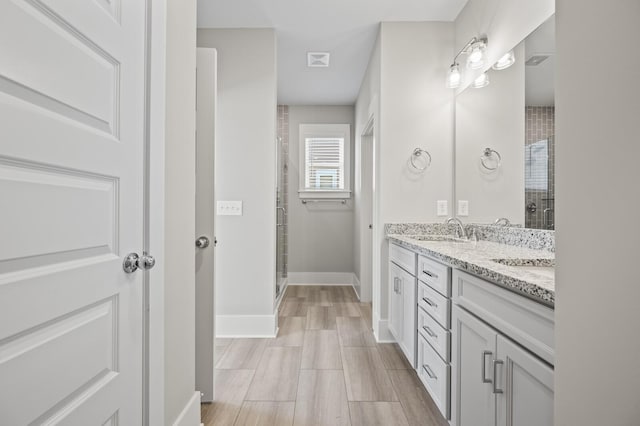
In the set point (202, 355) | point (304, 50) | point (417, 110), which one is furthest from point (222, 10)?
point (202, 355)

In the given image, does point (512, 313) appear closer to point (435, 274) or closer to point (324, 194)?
point (435, 274)

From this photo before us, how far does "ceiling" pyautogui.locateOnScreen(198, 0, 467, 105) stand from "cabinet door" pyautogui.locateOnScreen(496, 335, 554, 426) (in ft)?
8.29

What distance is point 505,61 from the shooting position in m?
2.12

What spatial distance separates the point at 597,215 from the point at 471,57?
2.28 m

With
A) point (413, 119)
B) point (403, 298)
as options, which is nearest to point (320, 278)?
point (403, 298)

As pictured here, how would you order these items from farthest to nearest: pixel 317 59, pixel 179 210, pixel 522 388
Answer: pixel 317 59, pixel 179 210, pixel 522 388

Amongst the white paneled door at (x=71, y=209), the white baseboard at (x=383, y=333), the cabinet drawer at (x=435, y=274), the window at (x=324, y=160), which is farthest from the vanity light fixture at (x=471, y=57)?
the window at (x=324, y=160)

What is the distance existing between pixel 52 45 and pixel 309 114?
14.3 ft

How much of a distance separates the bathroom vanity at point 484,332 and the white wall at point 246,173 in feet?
4.37

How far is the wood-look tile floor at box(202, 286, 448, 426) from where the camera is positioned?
67.5 inches

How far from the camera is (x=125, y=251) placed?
99 cm

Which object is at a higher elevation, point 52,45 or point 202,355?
point 52,45

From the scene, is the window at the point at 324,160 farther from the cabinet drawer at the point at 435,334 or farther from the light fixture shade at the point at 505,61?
the cabinet drawer at the point at 435,334

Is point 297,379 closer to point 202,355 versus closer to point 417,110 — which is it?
point 202,355
